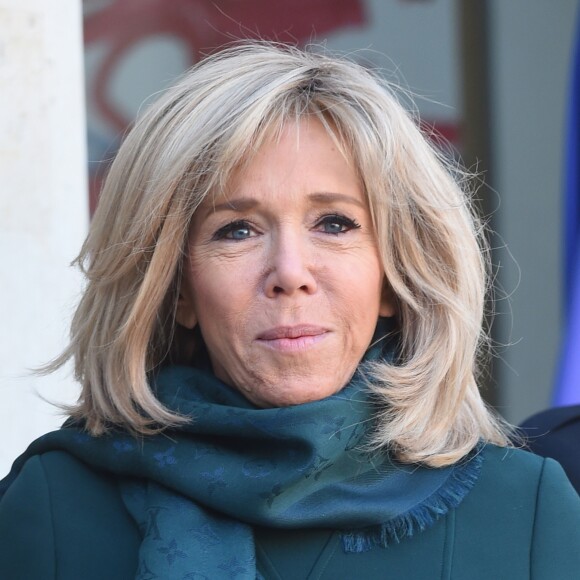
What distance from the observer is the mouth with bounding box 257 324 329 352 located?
2.38 m

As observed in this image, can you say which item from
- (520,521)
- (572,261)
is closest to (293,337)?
(520,521)

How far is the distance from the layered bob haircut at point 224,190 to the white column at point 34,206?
2.56ft

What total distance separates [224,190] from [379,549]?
0.72m

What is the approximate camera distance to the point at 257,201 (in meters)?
2.41

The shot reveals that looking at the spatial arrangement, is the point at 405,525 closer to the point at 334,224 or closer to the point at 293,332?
the point at 293,332

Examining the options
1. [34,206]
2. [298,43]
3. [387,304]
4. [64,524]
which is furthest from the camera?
[298,43]

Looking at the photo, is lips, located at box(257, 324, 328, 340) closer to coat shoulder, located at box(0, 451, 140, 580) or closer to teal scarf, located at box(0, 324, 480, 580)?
teal scarf, located at box(0, 324, 480, 580)

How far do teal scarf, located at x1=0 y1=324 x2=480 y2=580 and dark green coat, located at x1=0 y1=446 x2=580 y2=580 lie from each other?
3cm

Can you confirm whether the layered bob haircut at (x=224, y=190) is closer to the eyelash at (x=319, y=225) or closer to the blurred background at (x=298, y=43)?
the eyelash at (x=319, y=225)

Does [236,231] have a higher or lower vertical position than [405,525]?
higher

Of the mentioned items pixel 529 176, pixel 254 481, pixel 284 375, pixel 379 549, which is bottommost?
pixel 379 549

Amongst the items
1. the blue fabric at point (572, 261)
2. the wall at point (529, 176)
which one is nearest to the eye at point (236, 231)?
the blue fabric at point (572, 261)

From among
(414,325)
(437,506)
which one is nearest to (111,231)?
(414,325)

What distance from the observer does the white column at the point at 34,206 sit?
11.0ft
